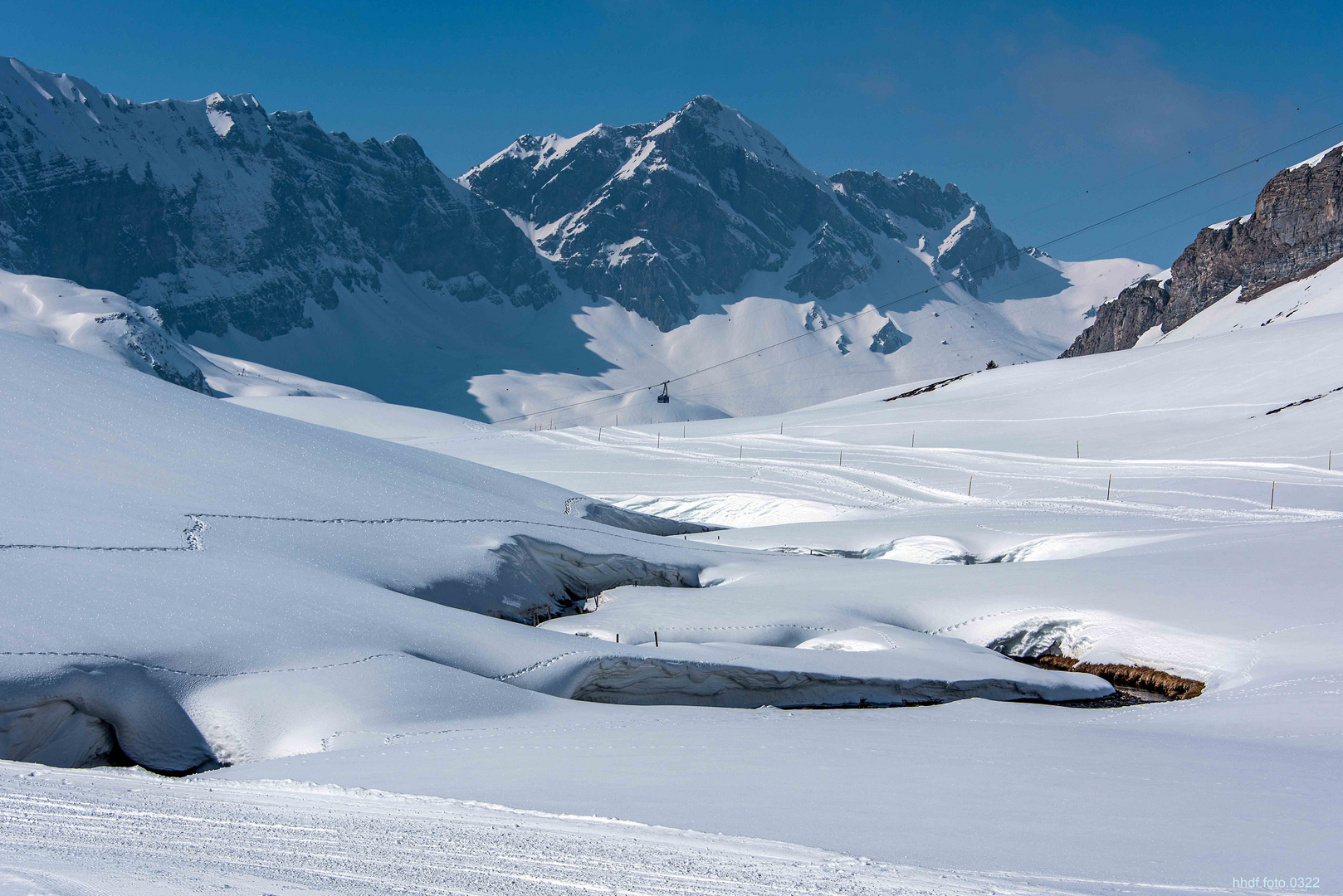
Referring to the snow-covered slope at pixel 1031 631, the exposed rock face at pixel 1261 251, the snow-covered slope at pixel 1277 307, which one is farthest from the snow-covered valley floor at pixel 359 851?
the exposed rock face at pixel 1261 251

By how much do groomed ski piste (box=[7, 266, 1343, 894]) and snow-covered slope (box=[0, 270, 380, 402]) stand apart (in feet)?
371

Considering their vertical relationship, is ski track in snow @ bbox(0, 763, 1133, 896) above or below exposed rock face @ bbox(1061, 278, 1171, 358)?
below

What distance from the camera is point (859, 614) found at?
1927 centimetres

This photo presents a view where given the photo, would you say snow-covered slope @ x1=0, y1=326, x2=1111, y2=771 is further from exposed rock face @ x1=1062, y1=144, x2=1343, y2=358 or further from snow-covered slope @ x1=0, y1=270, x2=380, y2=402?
snow-covered slope @ x1=0, y1=270, x2=380, y2=402

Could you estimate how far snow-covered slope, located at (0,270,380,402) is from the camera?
429 ft

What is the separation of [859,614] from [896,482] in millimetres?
22758

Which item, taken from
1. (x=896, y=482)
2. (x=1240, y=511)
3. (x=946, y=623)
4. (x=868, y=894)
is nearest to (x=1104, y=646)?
(x=946, y=623)

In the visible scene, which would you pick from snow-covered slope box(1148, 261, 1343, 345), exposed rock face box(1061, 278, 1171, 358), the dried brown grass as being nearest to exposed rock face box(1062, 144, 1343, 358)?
exposed rock face box(1061, 278, 1171, 358)

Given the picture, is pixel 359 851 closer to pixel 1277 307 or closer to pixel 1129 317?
pixel 1277 307

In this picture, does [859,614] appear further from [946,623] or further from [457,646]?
[457,646]

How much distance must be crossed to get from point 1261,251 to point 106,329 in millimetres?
157138

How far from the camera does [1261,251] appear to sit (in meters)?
128

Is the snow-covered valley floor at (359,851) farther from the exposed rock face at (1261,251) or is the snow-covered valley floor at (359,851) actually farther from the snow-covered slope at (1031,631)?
the exposed rock face at (1261,251)

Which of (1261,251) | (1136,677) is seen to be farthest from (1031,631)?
(1261,251)
